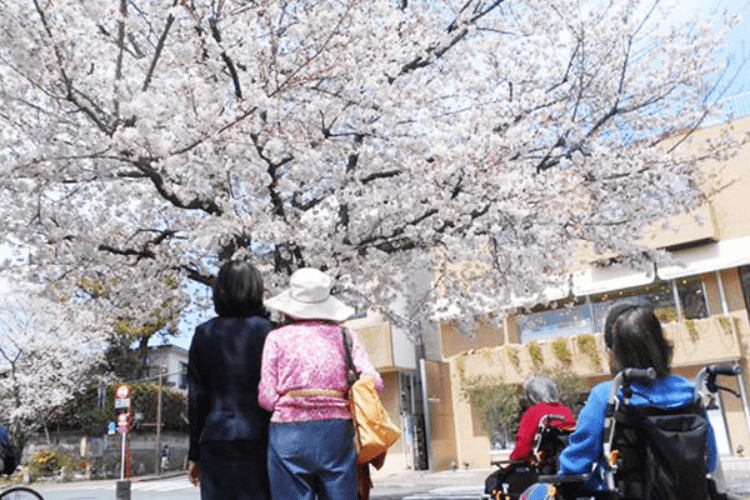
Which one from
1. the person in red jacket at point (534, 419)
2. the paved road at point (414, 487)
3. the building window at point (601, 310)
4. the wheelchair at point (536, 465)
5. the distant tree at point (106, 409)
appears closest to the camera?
the wheelchair at point (536, 465)

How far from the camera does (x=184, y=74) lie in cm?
691

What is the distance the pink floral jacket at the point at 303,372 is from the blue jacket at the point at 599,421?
0.84m

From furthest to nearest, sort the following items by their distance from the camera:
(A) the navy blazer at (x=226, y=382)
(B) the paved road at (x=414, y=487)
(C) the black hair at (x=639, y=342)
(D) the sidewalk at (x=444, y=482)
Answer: (B) the paved road at (x=414, y=487) < (D) the sidewalk at (x=444, y=482) < (A) the navy blazer at (x=226, y=382) < (C) the black hair at (x=639, y=342)

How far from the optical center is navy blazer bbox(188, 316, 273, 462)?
9.22ft

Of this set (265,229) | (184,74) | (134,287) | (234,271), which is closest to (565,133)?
(265,229)

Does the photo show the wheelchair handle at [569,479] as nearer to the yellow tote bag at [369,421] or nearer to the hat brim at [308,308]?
the yellow tote bag at [369,421]

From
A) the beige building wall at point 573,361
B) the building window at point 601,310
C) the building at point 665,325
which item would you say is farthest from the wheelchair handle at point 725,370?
the building window at point 601,310

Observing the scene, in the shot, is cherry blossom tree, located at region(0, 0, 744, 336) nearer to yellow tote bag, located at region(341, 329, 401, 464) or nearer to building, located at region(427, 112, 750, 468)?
yellow tote bag, located at region(341, 329, 401, 464)

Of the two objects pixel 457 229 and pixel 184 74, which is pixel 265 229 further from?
pixel 457 229

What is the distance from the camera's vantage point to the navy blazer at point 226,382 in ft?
9.22

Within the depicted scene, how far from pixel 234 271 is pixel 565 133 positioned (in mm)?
6424

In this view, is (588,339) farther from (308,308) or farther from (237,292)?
(237,292)

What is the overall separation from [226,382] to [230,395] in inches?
2.3

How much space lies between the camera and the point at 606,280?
18781 mm
